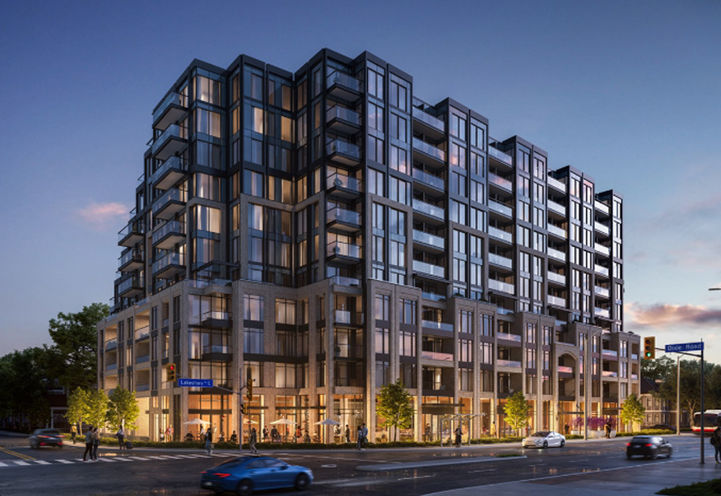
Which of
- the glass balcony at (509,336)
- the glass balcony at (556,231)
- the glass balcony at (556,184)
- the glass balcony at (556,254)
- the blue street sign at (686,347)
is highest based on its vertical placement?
the glass balcony at (556,184)

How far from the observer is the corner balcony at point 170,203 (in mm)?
76625

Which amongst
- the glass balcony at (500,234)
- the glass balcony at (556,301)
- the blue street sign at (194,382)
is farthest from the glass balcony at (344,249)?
the glass balcony at (556,301)

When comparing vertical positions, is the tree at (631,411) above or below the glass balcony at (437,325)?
below

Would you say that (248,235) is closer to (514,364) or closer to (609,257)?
(514,364)

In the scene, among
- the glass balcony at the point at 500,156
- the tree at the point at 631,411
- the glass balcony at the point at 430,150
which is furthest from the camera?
the tree at the point at 631,411

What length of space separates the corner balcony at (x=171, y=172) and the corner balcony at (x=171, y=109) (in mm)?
5409

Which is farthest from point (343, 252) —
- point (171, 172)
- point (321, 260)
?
point (171, 172)

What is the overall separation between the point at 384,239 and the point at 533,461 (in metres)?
33.5

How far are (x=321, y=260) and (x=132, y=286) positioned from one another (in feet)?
111

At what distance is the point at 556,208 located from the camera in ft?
340

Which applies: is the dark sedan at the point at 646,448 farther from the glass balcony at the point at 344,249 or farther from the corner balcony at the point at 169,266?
the corner balcony at the point at 169,266

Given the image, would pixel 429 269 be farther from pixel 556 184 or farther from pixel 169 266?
pixel 556 184

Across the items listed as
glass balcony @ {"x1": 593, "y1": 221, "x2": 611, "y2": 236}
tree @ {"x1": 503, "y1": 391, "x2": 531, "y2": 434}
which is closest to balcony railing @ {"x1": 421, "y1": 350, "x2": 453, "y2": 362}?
tree @ {"x1": 503, "y1": 391, "x2": 531, "y2": 434}

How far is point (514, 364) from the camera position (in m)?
88.1
